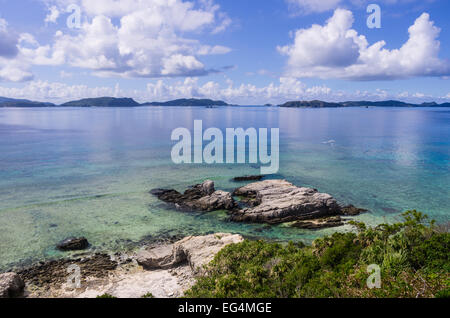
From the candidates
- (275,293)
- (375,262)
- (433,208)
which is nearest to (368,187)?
(433,208)

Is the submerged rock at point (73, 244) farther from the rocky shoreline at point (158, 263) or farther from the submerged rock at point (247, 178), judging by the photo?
the submerged rock at point (247, 178)

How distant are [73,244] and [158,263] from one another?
8.88 metres

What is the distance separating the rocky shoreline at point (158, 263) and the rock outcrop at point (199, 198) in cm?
17

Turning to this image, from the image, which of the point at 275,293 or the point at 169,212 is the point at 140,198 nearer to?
the point at 169,212

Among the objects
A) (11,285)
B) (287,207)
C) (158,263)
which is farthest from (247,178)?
(11,285)

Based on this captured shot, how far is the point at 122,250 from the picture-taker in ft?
86.8

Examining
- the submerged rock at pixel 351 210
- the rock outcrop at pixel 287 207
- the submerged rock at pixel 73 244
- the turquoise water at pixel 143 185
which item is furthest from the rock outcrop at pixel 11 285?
the submerged rock at pixel 351 210

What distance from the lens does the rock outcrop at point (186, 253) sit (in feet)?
75.7

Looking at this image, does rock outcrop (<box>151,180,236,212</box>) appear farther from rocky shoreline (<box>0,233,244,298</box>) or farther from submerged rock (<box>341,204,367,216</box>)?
submerged rock (<box>341,204,367,216</box>)

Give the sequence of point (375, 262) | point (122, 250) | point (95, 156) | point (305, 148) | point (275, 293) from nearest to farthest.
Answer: point (275, 293) < point (375, 262) < point (122, 250) < point (95, 156) < point (305, 148)

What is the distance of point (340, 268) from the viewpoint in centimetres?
1664

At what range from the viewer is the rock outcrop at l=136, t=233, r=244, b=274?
2306 cm
